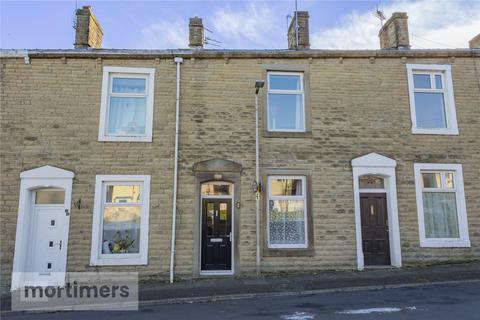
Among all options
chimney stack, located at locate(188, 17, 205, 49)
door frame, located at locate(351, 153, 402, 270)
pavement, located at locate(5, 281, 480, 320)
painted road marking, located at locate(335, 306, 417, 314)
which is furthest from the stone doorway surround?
painted road marking, located at locate(335, 306, 417, 314)

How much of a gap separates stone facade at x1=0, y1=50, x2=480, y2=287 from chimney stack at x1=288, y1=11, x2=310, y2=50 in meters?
0.93

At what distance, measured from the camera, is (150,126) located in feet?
37.3

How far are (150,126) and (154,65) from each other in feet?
6.22

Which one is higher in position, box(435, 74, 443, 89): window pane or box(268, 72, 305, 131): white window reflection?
box(435, 74, 443, 89): window pane

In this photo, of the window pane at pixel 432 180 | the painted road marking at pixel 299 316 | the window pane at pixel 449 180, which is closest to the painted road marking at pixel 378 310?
the painted road marking at pixel 299 316

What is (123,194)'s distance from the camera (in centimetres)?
1117

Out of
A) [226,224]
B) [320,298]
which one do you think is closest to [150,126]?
[226,224]

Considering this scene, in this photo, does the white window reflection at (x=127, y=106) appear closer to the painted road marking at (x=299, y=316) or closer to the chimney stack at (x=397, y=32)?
the painted road marking at (x=299, y=316)

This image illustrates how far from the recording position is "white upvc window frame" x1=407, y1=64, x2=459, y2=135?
11945 millimetres

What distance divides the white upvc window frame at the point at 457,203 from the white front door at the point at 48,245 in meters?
10.1

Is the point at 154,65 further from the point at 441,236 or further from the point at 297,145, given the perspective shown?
the point at 441,236

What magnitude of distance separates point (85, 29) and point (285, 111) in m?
6.87

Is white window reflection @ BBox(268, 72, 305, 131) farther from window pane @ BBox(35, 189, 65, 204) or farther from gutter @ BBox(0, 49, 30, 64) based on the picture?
gutter @ BBox(0, 49, 30, 64)

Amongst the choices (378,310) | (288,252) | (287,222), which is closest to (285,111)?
(287,222)
